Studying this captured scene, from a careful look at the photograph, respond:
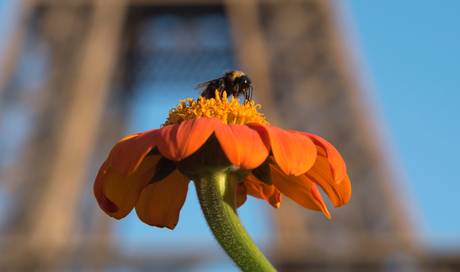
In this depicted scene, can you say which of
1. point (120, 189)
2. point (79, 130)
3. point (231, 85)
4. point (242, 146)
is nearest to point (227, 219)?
point (242, 146)

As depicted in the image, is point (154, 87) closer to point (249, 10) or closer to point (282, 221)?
point (249, 10)

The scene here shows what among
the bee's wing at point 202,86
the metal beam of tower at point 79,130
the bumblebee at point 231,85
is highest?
the metal beam of tower at point 79,130

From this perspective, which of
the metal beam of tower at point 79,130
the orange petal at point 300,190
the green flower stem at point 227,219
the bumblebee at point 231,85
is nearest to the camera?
the green flower stem at point 227,219

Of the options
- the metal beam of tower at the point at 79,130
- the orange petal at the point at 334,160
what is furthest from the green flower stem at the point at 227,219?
the metal beam of tower at the point at 79,130

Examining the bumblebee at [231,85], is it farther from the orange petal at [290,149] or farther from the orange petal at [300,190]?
the orange petal at [290,149]

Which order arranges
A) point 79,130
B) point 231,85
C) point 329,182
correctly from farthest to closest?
1. point 79,130
2. point 231,85
3. point 329,182

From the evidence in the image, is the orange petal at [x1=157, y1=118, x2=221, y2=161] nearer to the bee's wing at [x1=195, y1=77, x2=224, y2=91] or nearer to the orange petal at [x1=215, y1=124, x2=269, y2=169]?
the orange petal at [x1=215, y1=124, x2=269, y2=169]

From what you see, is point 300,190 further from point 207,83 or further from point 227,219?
point 207,83

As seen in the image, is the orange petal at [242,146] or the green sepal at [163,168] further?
the green sepal at [163,168]
